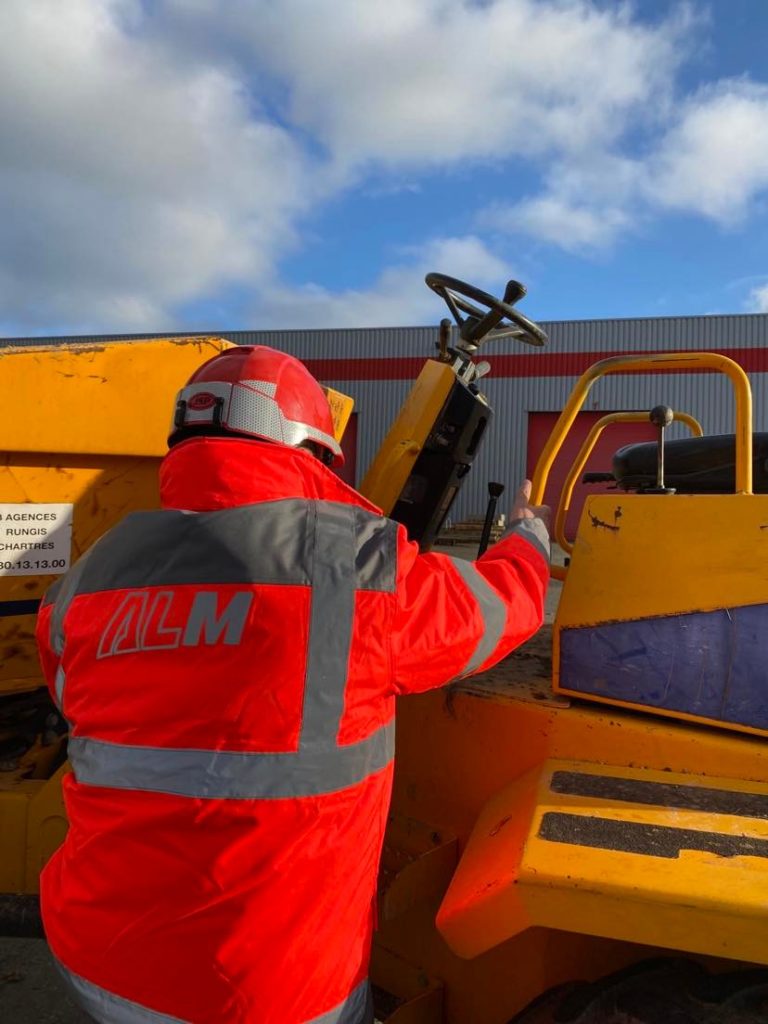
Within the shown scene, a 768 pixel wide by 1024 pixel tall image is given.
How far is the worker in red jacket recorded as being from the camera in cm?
127

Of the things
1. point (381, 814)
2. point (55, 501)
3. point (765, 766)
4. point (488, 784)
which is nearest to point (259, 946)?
point (381, 814)

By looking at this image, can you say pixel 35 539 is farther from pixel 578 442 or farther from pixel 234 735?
pixel 578 442

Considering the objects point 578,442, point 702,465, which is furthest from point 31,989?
point 578,442

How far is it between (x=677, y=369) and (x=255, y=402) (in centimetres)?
138

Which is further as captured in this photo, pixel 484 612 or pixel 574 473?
pixel 574 473

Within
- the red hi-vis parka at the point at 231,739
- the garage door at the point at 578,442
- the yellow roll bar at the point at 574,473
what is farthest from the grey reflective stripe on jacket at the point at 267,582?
the garage door at the point at 578,442

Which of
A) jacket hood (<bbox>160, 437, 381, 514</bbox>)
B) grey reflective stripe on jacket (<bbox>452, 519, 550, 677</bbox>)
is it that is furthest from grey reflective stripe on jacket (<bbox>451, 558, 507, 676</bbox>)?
jacket hood (<bbox>160, 437, 381, 514</bbox>)

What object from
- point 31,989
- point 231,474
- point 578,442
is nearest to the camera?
point 231,474

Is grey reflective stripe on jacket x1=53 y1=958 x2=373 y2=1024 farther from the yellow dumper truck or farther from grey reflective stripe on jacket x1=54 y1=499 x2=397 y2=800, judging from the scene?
grey reflective stripe on jacket x1=54 y1=499 x2=397 y2=800

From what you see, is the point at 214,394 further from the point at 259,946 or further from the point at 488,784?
the point at 488,784

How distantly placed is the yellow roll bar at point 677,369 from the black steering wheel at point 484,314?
351 millimetres

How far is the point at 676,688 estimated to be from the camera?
180 cm

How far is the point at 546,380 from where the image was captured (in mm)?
21703

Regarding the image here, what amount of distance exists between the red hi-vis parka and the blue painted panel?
583 millimetres
